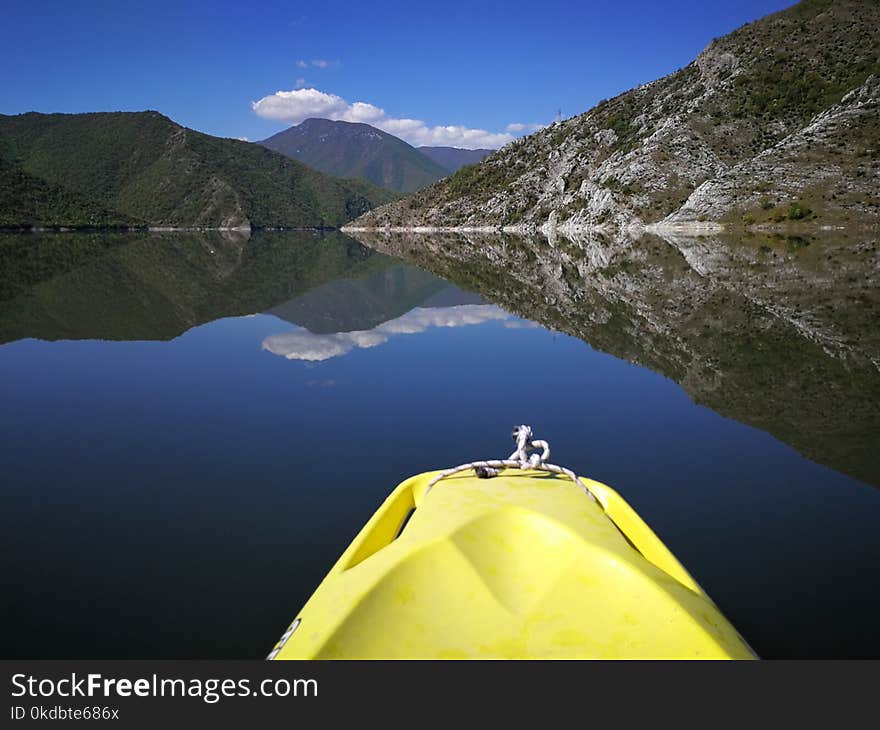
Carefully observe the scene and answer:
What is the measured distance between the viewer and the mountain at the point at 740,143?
74.3m

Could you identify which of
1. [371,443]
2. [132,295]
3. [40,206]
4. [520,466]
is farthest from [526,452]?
[40,206]

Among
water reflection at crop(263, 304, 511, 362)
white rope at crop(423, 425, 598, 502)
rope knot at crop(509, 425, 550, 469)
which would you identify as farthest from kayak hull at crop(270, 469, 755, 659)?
water reflection at crop(263, 304, 511, 362)

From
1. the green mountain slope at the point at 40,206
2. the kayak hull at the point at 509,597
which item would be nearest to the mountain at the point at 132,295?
the kayak hull at the point at 509,597

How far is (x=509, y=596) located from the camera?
4.55 m

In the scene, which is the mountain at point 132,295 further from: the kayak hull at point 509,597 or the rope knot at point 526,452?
the kayak hull at point 509,597

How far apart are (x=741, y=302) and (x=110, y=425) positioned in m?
22.7

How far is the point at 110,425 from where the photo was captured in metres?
11.1

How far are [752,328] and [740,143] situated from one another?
315 ft

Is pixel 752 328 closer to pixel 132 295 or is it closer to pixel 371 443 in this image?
pixel 371 443

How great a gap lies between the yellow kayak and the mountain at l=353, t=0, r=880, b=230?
79.3 m

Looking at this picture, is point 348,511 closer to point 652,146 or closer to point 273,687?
point 273,687

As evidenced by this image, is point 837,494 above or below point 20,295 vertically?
below

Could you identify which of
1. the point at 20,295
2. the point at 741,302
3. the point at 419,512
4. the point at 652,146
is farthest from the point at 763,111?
the point at 419,512

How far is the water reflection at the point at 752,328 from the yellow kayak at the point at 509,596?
6.72m
